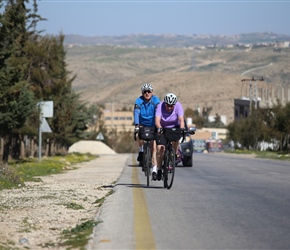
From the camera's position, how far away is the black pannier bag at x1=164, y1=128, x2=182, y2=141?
54.2ft

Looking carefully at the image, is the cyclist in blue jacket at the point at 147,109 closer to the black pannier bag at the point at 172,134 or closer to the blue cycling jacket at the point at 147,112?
the blue cycling jacket at the point at 147,112

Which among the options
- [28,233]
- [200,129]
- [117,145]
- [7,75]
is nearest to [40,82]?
[7,75]

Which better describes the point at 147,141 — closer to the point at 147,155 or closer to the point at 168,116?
the point at 147,155

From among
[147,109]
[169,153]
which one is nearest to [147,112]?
[147,109]

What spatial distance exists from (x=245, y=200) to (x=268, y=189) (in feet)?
10.5

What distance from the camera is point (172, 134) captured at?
1658 cm

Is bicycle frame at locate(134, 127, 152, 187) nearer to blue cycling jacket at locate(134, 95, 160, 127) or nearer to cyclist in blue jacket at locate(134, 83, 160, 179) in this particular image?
cyclist in blue jacket at locate(134, 83, 160, 179)

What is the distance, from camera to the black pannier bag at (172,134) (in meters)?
16.5

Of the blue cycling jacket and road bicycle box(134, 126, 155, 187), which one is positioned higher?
the blue cycling jacket

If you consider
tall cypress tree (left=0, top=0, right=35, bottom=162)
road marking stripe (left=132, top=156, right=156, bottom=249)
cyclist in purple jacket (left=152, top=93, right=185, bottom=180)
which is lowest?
road marking stripe (left=132, top=156, right=156, bottom=249)

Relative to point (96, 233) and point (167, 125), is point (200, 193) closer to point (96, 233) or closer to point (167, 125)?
point (167, 125)

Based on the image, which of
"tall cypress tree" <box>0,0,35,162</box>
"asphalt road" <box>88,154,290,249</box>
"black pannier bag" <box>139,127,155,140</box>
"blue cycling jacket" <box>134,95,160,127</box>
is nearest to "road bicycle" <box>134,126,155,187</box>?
"black pannier bag" <box>139,127,155,140</box>

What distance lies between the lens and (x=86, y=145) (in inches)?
4144

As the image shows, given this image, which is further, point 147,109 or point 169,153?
point 147,109
